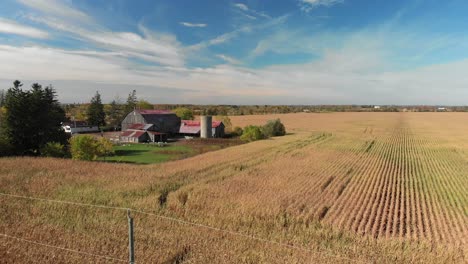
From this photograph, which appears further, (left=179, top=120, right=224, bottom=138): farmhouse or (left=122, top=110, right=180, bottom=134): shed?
(left=179, top=120, right=224, bottom=138): farmhouse

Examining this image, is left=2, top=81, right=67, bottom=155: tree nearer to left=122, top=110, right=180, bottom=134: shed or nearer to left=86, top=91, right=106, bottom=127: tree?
left=122, top=110, right=180, bottom=134: shed

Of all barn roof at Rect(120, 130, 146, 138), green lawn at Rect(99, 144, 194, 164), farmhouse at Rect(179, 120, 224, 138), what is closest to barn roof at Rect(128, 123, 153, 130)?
barn roof at Rect(120, 130, 146, 138)

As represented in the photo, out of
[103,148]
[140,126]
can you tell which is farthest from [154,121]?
[103,148]

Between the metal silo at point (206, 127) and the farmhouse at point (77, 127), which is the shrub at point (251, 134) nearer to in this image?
the metal silo at point (206, 127)

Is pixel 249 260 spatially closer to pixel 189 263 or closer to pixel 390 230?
pixel 189 263

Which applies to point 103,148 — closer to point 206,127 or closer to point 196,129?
point 206,127
